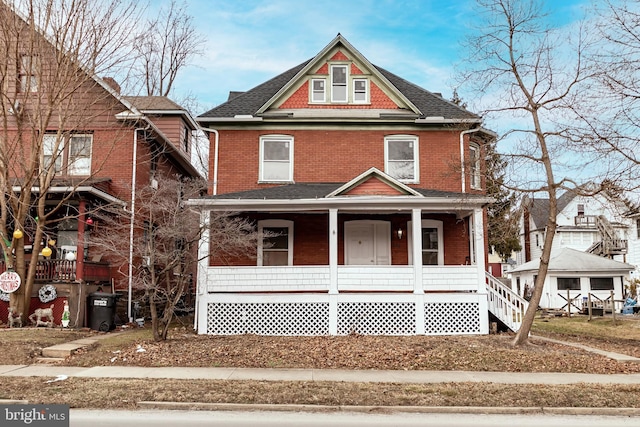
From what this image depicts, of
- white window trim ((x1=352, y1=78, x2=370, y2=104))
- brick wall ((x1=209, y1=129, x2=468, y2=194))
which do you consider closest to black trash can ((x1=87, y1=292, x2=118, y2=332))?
brick wall ((x1=209, y1=129, x2=468, y2=194))

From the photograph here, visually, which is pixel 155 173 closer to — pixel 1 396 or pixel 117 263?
pixel 117 263

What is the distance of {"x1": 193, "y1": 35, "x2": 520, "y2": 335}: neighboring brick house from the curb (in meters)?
6.95

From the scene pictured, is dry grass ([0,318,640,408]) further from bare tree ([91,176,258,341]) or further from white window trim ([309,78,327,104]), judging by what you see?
white window trim ([309,78,327,104])

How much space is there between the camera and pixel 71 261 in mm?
15047

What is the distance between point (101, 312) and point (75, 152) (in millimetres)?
6170

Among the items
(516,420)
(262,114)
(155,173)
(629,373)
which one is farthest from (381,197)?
(155,173)

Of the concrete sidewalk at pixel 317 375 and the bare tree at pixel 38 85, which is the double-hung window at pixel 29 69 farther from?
the concrete sidewalk at pixel 317 375

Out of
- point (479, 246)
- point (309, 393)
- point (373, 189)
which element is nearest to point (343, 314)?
point (373, 189)

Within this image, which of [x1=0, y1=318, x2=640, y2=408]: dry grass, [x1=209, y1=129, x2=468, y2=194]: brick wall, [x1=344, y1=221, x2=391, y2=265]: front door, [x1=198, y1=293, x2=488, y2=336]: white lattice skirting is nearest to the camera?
[x1=0, y1=318, x2=640, y2=408]: dry grass

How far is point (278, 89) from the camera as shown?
61.2ft

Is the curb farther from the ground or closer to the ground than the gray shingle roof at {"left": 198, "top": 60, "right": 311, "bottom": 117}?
closer to the ground

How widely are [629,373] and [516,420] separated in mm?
4545

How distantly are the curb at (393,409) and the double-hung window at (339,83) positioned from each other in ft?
40.7

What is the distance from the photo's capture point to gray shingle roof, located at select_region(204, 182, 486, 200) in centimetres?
1467
